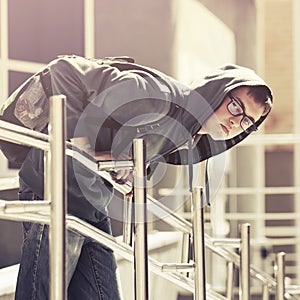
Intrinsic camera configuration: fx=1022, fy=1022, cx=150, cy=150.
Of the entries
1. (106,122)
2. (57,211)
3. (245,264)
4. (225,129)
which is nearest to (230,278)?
(245,264)

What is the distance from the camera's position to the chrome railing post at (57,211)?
5.52 ft

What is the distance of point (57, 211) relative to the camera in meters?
1.71

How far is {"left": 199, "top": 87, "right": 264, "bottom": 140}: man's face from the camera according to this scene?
2488 mm

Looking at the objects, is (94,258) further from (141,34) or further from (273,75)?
(273,75)

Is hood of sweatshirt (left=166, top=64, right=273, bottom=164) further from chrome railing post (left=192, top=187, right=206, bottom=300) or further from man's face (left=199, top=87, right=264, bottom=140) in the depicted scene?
chrome railing post (left=192, top=187, right=206, bottom=300)

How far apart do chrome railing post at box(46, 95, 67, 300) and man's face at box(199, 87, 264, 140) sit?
34.1 inches

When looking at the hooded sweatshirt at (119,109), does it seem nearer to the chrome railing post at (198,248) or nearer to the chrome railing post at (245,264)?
the chrome railing post at (198,248)

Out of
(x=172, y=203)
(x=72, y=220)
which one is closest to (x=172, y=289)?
(x=172, y=203)

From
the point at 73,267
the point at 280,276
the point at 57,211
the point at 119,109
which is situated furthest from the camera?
the point at 280,276

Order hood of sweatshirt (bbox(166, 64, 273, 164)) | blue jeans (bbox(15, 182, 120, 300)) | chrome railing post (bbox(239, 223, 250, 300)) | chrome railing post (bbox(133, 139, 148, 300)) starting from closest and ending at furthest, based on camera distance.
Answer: chrome railing post (bbox(133, 139, 148, 300)), blue jeans (bbox(15, 182, 120, 300)), hood of sweatshirt (bbox(166, 64, 273, 164)), chrome railing post (bbox(239, 223, 250, 300))

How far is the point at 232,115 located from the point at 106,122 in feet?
1.22

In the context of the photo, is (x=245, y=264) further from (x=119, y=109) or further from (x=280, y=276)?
(x=119, y=109)

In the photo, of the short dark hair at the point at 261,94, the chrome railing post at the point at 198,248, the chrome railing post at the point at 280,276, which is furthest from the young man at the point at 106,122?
the chrome railing post at the point at 280,276

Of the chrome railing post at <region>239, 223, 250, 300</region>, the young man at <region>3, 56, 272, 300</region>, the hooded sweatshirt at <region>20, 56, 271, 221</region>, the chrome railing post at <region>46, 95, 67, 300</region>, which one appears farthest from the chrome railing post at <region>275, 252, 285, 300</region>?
the chrome railing post at <region>46, 95, 67, 300</region>
